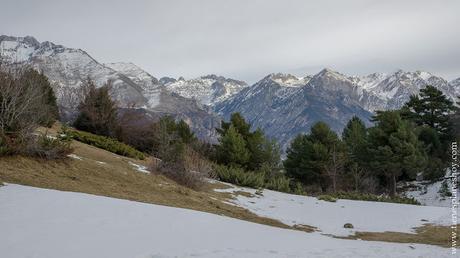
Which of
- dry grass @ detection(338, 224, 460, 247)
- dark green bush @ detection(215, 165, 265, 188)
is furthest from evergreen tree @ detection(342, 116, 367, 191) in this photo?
dry grass @ detection(338, 224, 460, 247)

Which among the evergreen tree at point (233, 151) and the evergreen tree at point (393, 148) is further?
the evergreen tree at point (393, 148)

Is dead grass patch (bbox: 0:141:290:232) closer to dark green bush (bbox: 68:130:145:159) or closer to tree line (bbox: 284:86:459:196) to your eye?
dark green bush (bbox: 68:130:145:159)

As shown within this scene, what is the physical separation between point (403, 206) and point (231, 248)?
1381 centimetres

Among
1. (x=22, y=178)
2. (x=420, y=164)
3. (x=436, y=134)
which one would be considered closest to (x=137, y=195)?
(x=22, y=178)

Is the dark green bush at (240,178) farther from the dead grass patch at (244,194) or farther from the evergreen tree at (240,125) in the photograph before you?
the evergreen tree at (240,125)

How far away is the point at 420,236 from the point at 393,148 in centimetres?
1997

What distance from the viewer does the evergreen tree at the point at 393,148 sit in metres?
33.0

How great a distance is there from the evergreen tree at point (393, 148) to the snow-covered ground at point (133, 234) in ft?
72.5

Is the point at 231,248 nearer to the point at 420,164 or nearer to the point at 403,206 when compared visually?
the point at 403,206

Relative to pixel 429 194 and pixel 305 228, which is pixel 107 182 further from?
pixel 429 194

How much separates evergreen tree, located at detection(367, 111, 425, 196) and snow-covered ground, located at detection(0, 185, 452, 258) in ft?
72.5

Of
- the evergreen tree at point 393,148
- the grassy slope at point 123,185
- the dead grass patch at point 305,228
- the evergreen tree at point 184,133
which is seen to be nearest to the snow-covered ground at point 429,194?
the evergreen tree at point 393,148

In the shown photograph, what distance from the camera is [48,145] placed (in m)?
14.4

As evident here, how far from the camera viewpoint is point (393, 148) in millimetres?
33781
